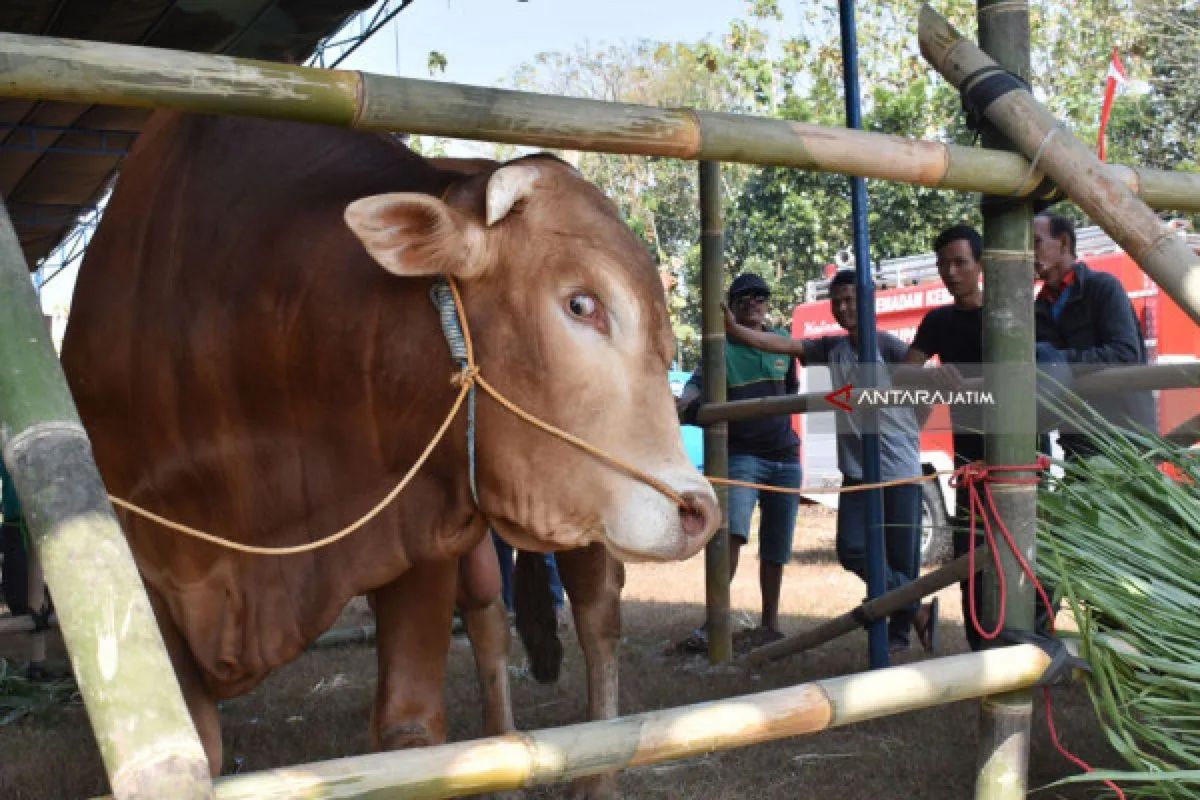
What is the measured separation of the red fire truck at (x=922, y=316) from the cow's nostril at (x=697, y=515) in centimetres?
400

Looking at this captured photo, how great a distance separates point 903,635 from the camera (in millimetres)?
5801

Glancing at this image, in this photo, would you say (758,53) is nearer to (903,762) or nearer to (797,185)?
(797,185)

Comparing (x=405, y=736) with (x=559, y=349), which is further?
(x=405, y=736)

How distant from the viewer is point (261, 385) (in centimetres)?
268

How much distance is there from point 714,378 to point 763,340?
0.43m

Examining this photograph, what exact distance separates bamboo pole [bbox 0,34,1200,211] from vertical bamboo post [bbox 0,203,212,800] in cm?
29

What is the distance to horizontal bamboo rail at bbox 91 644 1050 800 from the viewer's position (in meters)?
1.51

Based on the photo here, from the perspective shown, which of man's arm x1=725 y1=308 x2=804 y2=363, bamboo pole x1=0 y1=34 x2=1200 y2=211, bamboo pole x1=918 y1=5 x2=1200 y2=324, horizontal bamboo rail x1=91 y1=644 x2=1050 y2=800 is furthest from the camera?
man's arm x1=725 y1=308 x2=804 y2=363

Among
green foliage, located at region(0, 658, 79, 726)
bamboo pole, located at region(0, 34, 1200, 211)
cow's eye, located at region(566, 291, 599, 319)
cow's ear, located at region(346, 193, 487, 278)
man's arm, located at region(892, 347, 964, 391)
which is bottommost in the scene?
green foliage, located at region(0, 658, 79, 726)

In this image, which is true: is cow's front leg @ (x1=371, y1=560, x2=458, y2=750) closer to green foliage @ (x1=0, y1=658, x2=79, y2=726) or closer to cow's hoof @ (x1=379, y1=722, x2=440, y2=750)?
cow's hoof @ (x1=379, y1=722, x2=440, y2=750)

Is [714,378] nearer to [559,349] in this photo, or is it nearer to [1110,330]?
[1110,330]

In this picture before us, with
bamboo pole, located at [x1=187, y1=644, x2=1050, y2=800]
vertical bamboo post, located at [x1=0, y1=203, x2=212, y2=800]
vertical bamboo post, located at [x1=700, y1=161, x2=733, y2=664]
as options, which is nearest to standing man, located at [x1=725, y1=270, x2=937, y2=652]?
vertical bamboo post, located at [x1=700, y1=161, x2=733, y2=664]

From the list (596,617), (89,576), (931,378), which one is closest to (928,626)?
(931,378)

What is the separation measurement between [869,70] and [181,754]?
20527 millimetres
